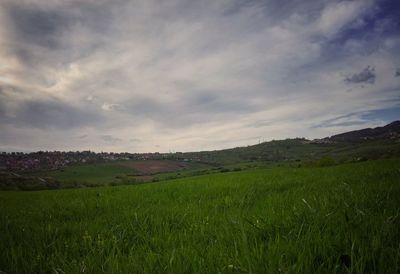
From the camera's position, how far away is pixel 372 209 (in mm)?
3123

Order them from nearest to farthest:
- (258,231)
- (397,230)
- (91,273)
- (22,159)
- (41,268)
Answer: (91,273) → (397,230) → (41,268) → (258,231) → (22,159)

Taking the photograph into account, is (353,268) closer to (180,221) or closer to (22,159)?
(180,221)

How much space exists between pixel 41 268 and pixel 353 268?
2595 millimetres

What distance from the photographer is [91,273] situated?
1.98m

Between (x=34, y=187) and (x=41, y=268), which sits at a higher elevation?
(x=41, y=268)

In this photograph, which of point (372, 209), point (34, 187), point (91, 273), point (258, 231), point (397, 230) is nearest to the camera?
point (91, 273)

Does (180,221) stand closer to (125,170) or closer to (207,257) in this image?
(207,257)

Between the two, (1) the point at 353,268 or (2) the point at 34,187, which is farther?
(2) the point at 34,187

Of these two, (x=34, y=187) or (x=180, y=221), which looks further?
(x=34, y=187)

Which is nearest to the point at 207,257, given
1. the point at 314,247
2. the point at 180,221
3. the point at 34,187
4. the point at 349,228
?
the point at 314,247

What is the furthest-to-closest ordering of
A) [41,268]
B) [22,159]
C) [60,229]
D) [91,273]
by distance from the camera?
[22,159] → [60,229] → [41,268] → [91,273]

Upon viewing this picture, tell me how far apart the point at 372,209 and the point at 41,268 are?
3723mm

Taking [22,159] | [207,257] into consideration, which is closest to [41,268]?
[207,257]

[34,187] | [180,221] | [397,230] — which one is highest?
[397,230]
